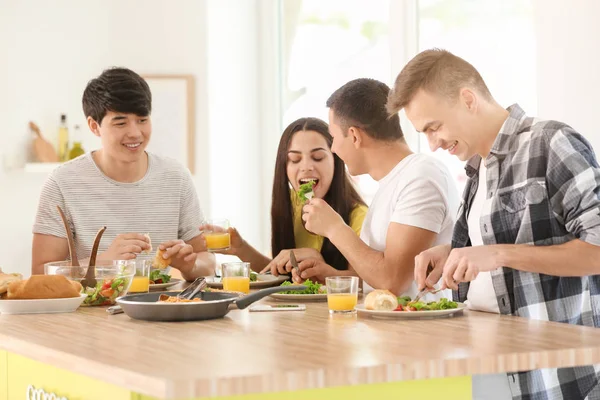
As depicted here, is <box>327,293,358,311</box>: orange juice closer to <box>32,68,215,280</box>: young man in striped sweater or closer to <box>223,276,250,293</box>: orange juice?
<box>223,276,250,293</box>: orange juice

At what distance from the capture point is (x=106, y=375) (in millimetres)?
1710

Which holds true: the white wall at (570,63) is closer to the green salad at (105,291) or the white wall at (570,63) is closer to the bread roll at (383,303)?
the bread roll at (383,303)

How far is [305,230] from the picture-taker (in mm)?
4000

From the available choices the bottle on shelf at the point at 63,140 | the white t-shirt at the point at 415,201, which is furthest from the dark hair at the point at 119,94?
the bottle on shelf at the point at 63,140

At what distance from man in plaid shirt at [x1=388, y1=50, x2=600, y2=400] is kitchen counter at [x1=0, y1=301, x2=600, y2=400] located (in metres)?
0.15

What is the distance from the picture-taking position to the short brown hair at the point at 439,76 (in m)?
2.62

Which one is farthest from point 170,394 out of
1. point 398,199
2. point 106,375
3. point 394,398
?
point 398,199

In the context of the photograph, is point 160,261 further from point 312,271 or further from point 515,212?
point 515,212

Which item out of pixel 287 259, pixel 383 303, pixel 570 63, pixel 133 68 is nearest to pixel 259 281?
pixel 287 259

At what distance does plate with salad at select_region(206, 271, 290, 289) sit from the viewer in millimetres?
3277

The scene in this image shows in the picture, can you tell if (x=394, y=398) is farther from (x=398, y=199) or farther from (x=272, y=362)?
(x=398, y=199)

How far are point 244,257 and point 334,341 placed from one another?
1984 mm

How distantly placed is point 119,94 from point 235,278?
123 centimetres

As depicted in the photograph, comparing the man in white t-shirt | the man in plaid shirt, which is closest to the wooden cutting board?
the man in white t-shirt
